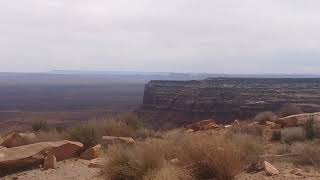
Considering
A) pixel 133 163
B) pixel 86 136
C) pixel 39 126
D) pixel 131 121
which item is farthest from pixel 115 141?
pixel 131 121

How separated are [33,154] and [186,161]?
4.94 m

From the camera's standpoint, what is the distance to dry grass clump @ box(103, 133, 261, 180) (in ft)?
35.1

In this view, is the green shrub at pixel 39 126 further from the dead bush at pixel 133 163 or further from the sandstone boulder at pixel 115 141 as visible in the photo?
the dead bush at pixel 133 163

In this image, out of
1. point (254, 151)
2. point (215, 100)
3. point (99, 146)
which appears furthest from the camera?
point (215, 100)

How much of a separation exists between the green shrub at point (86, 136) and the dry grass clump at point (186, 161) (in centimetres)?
533

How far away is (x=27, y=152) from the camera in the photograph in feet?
47.9

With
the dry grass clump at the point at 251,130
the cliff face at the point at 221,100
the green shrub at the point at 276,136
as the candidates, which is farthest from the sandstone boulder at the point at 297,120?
the cliff face at the point at 221,100

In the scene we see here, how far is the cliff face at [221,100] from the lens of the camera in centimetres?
5225

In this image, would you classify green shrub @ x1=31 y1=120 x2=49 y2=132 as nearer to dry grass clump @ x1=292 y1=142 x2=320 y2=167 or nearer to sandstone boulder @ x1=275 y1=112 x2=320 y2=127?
sandstone boulder @ x1=275 y1=112 x2=320 y2=127

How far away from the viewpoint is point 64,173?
1333 centimetres

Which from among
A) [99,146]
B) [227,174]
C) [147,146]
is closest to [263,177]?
[227,174]

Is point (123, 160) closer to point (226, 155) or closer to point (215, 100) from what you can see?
point (226, 155)

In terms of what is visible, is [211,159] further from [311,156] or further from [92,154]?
[92,154]

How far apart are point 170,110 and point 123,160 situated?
168ft
